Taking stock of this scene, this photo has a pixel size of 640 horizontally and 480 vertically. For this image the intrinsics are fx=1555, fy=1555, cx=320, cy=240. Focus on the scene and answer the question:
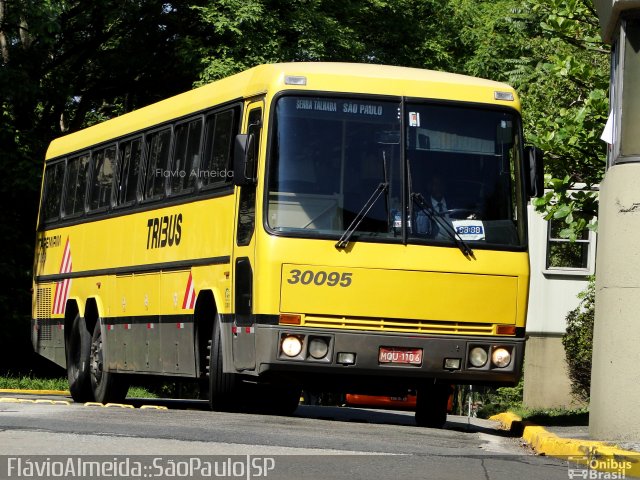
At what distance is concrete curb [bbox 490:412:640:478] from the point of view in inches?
420

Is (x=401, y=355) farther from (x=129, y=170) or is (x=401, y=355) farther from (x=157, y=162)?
(x=129, y=170)

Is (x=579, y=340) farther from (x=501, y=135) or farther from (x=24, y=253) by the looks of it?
(x=501, y=135)

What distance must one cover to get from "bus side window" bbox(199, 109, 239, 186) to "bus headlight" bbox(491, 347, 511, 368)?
3172 millimetres

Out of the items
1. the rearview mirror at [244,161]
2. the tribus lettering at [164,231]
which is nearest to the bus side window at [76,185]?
the tribus lettering at [164,231]

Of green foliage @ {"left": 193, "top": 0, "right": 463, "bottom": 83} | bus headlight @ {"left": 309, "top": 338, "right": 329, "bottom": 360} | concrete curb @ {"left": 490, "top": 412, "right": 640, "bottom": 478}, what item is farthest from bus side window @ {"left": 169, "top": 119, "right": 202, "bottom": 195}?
green foliage @ {"left": 193, "top": 0, "right": 463, "bottom": 83}

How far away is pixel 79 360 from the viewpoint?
20688 millimetres

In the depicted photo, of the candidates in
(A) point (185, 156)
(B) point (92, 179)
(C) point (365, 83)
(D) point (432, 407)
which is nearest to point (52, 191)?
(B) point (92, 179)

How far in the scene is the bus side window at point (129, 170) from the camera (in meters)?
18.8

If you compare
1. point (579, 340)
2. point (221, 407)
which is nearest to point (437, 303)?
point (221, 407)

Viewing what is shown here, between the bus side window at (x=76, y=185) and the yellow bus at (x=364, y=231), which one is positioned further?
the bus side window at (x=76, y=185)

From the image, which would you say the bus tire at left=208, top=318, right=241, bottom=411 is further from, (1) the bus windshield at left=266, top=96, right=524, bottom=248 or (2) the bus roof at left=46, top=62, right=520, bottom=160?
(2) the bus roof at left=46, top=62, right=520, bottom=160

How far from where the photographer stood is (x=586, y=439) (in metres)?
12.7

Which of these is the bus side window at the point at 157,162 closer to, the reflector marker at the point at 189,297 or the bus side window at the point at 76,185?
the reflector marker at the point at 189,297

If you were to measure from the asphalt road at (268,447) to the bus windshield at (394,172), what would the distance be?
6.23ft
